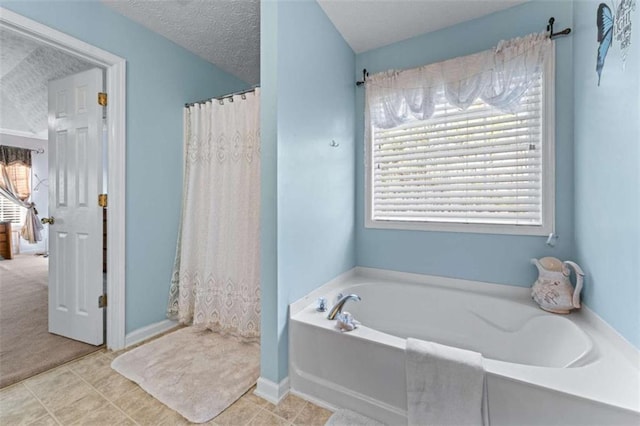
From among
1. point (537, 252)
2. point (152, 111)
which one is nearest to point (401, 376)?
point (537, 252)

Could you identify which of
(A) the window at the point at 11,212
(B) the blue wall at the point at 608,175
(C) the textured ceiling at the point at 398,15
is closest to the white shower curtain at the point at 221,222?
(C) the textured ceiling at the point at 398,15

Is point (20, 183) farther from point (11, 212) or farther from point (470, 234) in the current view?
point (470, 234)

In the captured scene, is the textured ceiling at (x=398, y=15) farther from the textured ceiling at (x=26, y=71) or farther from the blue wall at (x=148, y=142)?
the textured ceiling at (x=26, y=71)

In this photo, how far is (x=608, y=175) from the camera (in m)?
1.25

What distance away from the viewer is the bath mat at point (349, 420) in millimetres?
1281

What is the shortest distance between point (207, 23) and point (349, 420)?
2758 millimetres

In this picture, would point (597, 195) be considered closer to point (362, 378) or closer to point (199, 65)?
point (362, 378)

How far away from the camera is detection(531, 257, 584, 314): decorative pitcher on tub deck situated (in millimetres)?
1527

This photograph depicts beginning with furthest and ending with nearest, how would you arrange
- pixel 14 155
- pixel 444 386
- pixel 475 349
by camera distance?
pixel 14 155, pixel 475 349, pixel 444 386

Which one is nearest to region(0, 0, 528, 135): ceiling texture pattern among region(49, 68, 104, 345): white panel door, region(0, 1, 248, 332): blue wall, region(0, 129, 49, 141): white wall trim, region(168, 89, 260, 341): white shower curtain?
region(0, 1, 248, 332): blue wall

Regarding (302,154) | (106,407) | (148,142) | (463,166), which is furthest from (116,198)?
(463,166)

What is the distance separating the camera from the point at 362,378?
134cm

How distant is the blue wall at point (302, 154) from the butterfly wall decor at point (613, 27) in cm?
145

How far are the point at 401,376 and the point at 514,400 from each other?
424 millimetres
